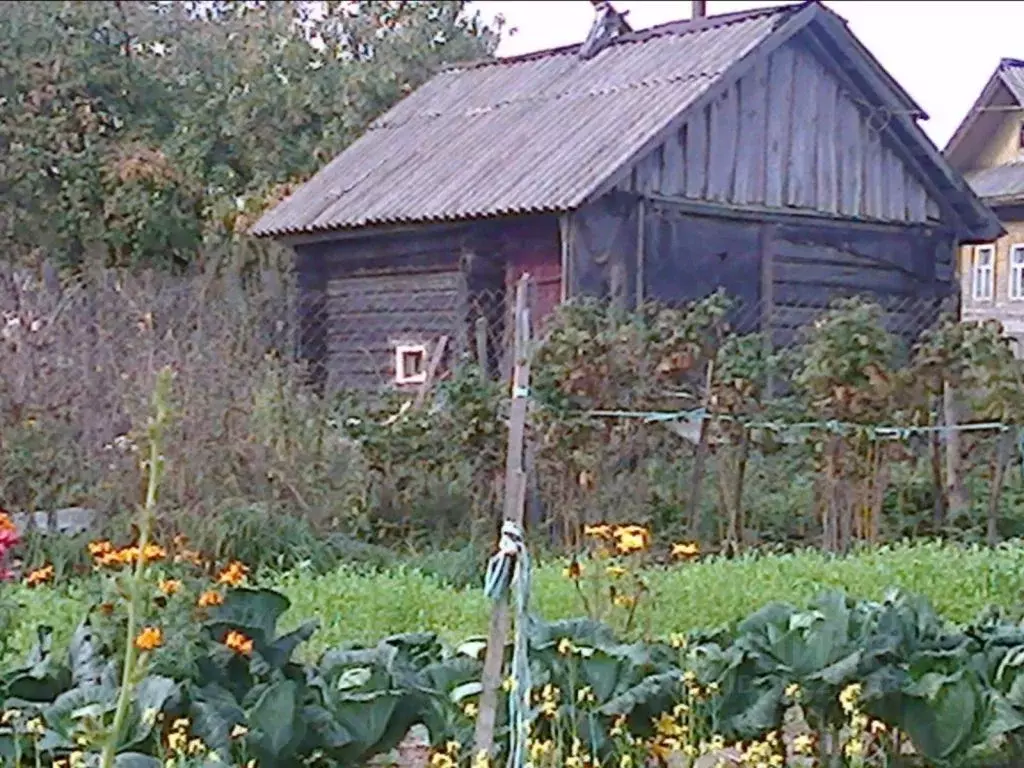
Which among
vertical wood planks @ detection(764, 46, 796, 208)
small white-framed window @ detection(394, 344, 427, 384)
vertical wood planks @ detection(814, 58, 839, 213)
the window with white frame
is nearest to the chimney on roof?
vertical wood planks @ detection(764, 46, 796, 208)

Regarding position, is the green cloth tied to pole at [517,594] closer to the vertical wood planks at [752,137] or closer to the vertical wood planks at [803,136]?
the vertical wood planks at [752,137]

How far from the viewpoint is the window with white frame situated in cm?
2855

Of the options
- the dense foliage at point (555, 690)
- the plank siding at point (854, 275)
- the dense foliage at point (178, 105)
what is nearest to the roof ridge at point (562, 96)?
the plank siding at point (854, 275)

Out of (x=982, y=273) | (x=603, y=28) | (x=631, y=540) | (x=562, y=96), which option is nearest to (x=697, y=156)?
(x=562, y=96)

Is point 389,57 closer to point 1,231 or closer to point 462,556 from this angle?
point 1,231

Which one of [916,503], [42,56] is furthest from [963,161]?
[916,503]

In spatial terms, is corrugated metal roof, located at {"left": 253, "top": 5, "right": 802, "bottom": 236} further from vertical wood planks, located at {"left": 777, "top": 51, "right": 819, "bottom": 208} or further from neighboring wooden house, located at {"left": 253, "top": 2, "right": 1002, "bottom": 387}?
vertical wood planks, located at {"left": 777, "top": 51, "right": 819, "bottom": 208}

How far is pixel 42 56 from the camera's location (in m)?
20.3

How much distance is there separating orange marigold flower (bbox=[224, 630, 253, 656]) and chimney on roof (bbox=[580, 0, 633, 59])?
13.4m

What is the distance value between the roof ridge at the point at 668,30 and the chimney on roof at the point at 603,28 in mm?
96

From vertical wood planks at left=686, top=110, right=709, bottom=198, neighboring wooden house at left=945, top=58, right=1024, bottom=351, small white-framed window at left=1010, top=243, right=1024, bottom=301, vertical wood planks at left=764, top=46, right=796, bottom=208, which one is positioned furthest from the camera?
small white-framed window at left=1010, top=243, right=1024, bottom=301

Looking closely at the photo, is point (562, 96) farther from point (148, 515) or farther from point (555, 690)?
point (148, 515)

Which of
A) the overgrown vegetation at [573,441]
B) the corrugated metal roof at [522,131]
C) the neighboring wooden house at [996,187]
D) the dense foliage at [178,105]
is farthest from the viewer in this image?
the neighboring wooden house at [996,187]

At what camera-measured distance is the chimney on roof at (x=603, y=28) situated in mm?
17109
